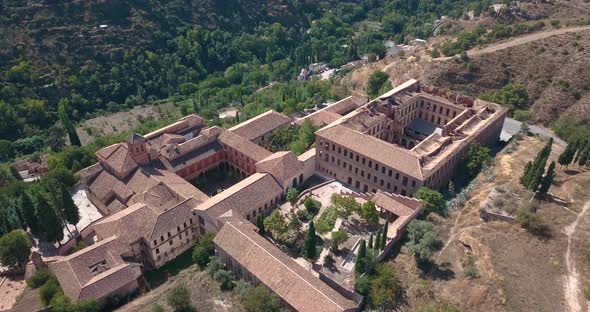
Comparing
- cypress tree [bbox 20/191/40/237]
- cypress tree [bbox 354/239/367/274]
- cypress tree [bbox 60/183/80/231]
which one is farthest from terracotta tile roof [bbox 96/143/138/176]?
cypress tree [bbox 354/239/367/274]

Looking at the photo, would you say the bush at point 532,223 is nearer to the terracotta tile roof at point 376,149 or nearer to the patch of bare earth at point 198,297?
the terracotta tile roof at point 376,149

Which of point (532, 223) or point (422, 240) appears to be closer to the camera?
point (422, 240)

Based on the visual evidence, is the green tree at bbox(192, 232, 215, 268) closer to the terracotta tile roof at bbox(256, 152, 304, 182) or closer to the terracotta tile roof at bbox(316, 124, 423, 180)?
the terracotta tile roof at bbox(256, 152, 304, 182)

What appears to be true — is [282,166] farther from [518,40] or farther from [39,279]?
[518,40]

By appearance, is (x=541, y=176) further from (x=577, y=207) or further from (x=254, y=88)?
(x=254, y=88)

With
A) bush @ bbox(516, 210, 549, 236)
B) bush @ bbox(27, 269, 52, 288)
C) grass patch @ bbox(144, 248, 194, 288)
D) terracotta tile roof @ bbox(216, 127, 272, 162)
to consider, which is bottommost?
grass patch @ bbox(144, 248, 194, 288)

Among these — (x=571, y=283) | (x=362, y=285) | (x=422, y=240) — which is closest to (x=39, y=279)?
(x=362, y=285)

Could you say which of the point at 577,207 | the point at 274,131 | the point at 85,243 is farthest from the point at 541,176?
the point at 85,243
